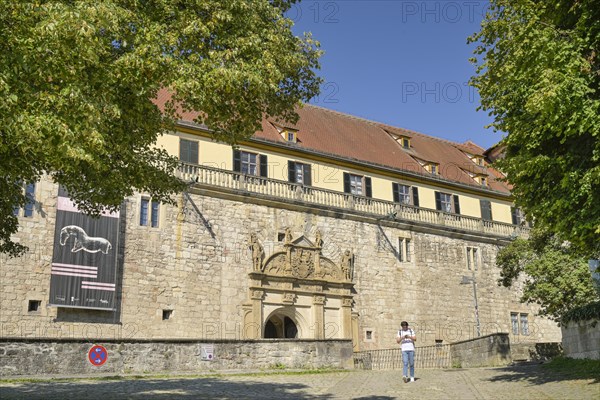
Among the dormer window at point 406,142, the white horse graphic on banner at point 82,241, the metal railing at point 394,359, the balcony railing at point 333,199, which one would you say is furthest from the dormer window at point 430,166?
the white horse graphic on banner at point 82,241

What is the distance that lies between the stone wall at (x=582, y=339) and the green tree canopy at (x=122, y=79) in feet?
30.6

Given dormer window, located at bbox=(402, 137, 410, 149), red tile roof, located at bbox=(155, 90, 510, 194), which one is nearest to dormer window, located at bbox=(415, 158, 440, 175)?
red tile roof, located at bbox=(155, 90, 510, 194)

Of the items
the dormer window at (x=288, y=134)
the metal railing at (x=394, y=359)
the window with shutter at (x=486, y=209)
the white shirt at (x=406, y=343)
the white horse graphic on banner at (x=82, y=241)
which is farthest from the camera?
the window with shutter at (x=486, y=209)

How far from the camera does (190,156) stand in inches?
1004

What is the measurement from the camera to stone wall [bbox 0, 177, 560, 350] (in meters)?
21.1

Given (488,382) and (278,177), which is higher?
(278,177)

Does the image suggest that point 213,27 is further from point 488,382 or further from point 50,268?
point 50,268

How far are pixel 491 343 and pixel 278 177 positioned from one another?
37.3 feet

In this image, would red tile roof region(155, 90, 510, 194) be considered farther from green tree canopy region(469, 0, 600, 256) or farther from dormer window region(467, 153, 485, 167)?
green tree canopy region(469, 0, 600, 256)

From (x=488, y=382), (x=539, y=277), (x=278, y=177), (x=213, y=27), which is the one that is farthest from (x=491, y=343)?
(x=213, y=27)

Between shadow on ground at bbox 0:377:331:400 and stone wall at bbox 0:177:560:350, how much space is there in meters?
5.24

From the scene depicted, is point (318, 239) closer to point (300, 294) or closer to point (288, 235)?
point (288, 235)

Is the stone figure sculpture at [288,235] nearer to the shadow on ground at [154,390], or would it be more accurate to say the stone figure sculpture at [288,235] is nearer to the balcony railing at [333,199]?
the balcony railing at [333,199]

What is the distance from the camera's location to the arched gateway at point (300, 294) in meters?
25.2
